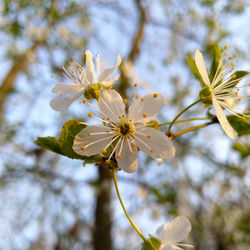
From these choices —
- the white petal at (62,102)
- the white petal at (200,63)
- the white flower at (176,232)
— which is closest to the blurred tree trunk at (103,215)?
the white flower at (176,232)

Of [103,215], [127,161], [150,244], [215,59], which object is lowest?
[150,244]

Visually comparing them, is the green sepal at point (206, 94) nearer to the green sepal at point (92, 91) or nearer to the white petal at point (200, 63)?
the white petal at point (200, 63)

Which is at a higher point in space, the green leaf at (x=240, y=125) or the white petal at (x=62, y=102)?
the white petal at (x=62, y=102)

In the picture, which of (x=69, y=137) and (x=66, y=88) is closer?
(x=69, y=137)

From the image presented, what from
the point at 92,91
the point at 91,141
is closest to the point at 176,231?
the point at 91,141

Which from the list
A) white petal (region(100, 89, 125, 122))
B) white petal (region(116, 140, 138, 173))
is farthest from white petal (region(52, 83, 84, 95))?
white petal (region(116, 140, 138, 173))

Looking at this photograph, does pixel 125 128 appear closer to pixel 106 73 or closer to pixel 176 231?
pixel 106 73

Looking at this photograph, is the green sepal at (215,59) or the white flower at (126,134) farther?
the green sepal at (215,59)
